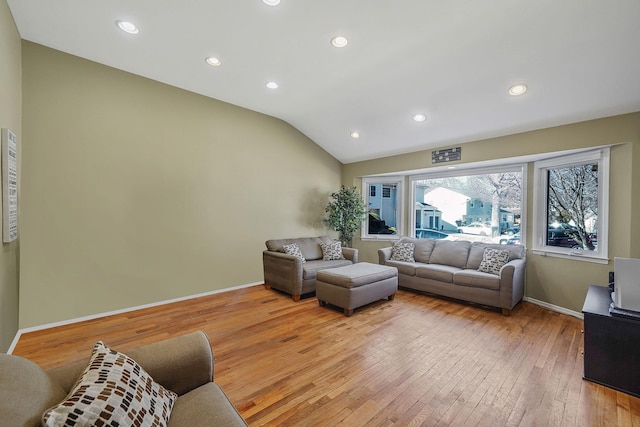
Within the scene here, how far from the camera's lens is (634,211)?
3.10m

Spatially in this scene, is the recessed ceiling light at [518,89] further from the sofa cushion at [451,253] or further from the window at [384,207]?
the window at [384,207]

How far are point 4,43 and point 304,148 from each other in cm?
405

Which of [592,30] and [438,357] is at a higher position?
[592,30]

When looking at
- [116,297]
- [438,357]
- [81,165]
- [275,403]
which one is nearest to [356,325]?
[438,357]

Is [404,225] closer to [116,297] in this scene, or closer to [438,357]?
[438,357]

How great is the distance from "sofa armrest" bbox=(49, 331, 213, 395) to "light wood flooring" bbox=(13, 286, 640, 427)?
61cm

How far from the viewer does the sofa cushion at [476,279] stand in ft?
12.0

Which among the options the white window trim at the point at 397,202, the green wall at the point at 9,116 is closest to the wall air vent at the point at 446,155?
the white window trim at the point at 397,202

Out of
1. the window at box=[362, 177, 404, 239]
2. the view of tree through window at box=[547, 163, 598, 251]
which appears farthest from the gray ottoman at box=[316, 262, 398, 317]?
the view of tree through window at box=[547, 163, 598, 251]

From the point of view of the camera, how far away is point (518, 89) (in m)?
3.16

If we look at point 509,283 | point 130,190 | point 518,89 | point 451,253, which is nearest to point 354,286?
point 509,283

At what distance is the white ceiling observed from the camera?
236 centimetres

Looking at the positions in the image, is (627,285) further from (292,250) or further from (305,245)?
(305,245)

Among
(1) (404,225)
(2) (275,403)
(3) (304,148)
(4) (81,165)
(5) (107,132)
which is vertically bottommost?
(2) (275,403)
